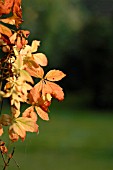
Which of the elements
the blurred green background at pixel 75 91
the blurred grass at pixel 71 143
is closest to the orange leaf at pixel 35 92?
the blurred grass at pixel 71 143

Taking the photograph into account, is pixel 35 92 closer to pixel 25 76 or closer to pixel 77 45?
pixel 25 76

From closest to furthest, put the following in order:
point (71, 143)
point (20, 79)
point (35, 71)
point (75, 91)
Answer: point (20, 79) → point (35, 71) → point (71, 143) → point (75, 91)

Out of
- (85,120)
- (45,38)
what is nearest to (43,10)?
(45,38)

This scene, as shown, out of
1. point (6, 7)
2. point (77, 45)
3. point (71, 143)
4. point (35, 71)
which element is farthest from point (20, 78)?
point (77, 45)

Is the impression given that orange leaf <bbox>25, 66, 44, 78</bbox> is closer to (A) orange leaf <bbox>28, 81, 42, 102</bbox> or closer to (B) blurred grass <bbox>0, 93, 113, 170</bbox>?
(A) orange leaf <bbox>28, 81, 42, 102</bbox>

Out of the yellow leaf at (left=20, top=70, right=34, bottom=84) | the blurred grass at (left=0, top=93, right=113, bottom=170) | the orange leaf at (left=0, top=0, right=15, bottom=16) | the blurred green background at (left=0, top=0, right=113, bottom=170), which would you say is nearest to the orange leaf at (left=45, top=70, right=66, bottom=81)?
the yellow leaf at (left=20, top=70, right=34, bottom=84)

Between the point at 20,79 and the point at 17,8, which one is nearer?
the point at 20,79

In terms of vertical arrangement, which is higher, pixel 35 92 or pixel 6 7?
pixel 6 7

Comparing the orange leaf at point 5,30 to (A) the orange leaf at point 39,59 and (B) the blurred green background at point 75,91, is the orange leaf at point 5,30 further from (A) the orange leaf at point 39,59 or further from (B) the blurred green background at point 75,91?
(B) the blurred green background at point 75,91
